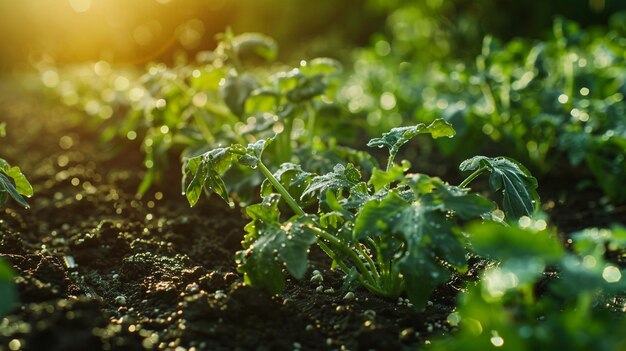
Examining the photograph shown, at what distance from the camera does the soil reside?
6.01 ft

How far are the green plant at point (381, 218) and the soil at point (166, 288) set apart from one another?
0.13m

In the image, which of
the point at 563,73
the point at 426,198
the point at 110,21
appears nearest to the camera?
the point at 426,198

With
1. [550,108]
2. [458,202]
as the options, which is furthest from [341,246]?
[550,108]

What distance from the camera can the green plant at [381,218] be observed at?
1761 millimetres

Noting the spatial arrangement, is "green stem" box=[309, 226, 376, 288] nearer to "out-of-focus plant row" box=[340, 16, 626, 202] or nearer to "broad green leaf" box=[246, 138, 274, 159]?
"broad green leaf" box=[246, 138, 274, 159]

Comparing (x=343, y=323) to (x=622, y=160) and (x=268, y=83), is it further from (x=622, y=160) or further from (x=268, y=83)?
(x=622, y=160)

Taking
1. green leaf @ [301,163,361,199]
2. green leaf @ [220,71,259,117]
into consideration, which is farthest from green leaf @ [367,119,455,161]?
green leaf @ [220,71,259,117]

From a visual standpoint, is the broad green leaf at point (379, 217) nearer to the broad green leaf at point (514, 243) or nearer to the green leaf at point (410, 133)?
the green leaf at point (410, 133)

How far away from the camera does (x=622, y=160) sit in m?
3.20

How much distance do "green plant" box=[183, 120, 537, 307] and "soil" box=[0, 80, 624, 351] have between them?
13 centimetres

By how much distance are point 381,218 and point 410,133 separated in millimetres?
399

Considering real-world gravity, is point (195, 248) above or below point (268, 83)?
below

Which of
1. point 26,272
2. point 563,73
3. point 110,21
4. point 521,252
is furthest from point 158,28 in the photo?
point 521,252

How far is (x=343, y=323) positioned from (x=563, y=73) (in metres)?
2.66
